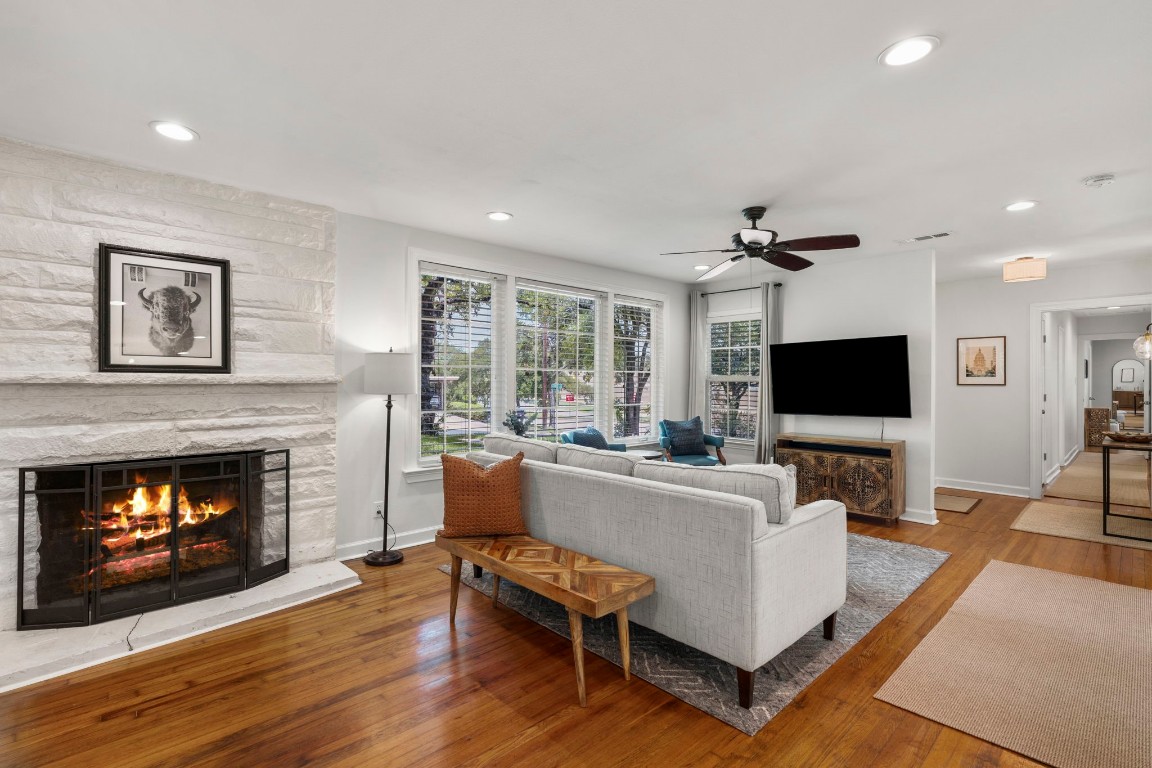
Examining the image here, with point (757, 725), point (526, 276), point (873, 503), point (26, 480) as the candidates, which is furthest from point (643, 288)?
point (26, 480)

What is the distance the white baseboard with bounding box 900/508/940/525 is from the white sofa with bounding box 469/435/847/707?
2964 mm

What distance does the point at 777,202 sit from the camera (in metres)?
3.74

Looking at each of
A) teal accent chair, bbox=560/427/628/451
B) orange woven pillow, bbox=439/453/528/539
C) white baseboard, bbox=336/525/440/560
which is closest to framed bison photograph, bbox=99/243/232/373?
white baseboard, bbox=336/525/440/560

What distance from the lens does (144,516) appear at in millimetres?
3117

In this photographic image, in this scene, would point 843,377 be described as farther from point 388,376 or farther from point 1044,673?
point 388,376

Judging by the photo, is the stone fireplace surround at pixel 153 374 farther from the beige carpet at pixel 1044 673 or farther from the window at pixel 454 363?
the beige carpet at pixel 1044 673

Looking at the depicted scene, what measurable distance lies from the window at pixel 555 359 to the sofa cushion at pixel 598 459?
1.93m

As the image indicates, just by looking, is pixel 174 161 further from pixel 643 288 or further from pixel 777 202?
pixel 643 288

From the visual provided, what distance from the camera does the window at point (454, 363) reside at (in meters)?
4.60

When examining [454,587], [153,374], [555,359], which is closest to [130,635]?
[153,374]

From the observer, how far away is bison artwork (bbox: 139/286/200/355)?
327 cm

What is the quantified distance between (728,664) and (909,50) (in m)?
2.64

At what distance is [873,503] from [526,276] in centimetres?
387

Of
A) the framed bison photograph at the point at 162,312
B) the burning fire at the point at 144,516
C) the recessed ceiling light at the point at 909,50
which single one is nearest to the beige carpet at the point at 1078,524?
the recessed ceiling light at the point at 909,50
